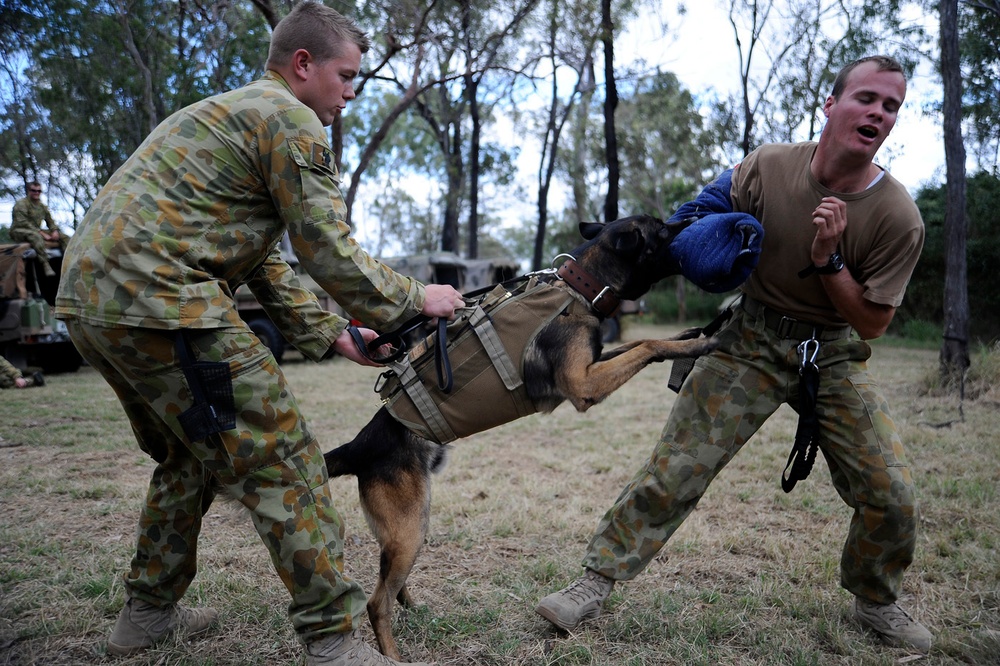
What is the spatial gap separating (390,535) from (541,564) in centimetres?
120

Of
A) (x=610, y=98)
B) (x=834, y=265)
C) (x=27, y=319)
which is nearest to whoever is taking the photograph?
(x=834, y=265)

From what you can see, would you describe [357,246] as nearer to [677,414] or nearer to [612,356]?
[612,356]

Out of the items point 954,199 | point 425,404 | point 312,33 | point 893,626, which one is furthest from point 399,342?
point 954,199

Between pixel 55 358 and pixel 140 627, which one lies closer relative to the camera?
pixel 140 627

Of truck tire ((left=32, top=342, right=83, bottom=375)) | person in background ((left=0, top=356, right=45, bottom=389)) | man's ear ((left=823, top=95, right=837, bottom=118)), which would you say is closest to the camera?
man's ear ((left=823, top=95, right=837, bottom=118))

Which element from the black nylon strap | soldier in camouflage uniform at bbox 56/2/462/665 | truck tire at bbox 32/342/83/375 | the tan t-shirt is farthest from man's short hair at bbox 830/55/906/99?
truck tire at bbox 32/342/83/375

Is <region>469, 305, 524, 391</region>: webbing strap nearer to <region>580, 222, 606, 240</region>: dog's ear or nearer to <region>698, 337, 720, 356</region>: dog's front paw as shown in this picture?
<region>698, 337, 720, 356</region>: dog's front paw

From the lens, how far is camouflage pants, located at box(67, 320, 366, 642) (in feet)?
7.09

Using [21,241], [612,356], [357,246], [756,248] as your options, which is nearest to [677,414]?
[612,356]

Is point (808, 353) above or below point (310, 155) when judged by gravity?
below

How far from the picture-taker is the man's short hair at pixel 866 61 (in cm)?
278

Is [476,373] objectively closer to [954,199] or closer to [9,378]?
[9,378]

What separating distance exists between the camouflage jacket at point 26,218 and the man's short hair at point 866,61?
1312 cm

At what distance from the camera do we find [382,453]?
2896 mm
